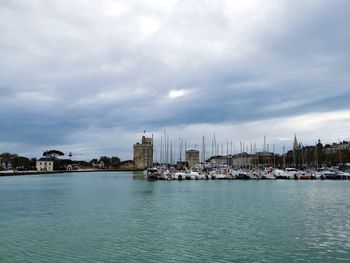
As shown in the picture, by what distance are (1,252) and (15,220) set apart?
45.1ft

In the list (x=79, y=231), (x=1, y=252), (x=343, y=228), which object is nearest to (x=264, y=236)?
(x=343, y=228)

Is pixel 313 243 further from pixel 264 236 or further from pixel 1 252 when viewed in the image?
pixel 1 252

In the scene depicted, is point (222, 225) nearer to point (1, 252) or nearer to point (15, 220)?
point (1, 252)

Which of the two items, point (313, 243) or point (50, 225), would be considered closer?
point (313, 243)

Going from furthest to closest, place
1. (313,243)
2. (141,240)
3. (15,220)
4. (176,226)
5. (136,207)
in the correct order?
(136,207) < (15,220) < (176,226) < (141,240) < (313,243)

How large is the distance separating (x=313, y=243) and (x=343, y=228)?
6199 millimetres

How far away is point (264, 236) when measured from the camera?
1045 inches

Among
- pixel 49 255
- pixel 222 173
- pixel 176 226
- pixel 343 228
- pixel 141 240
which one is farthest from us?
pixel 222 173

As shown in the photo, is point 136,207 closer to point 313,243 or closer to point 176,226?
point 176,226

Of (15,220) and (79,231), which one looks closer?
(79,231)

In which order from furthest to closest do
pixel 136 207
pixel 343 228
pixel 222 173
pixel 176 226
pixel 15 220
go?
1. pixel 222 173
2. pixel 136 207
3. pixel 15 220
4. pixel 176 226
5. pixel 343 228

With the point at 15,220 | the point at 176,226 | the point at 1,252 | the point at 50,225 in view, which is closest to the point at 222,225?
the point at 176,226

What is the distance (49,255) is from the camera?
22297 mm

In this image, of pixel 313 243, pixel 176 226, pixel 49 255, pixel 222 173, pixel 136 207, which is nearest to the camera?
pixel 49 255
